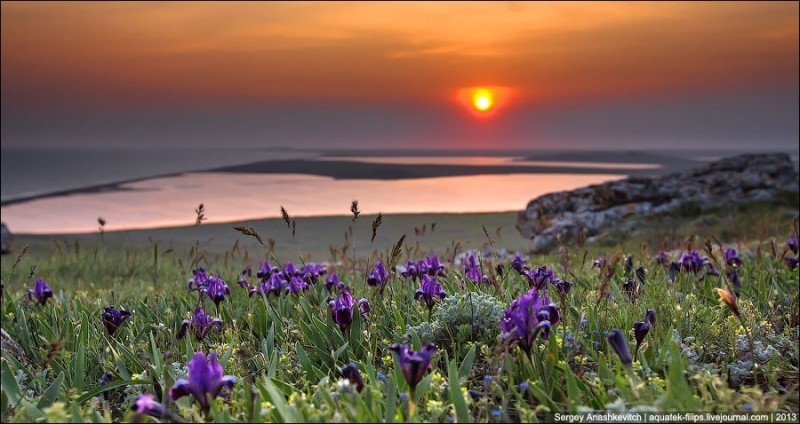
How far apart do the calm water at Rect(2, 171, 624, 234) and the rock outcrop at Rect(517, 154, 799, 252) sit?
6.38 metres

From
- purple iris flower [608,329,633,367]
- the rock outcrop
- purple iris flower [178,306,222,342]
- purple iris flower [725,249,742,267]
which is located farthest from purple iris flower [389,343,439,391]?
the rock outcrop

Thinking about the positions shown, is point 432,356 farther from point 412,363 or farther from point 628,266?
point 628,266

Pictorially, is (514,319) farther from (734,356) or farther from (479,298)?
(734,356)

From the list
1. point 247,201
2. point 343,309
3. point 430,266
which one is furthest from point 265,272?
point 247,201

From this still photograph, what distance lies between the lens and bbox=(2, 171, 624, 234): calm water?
2630 centimetres

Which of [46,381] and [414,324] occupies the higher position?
[414,324]

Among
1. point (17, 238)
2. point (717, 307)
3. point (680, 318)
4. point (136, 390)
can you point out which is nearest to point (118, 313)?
point (136, 390)

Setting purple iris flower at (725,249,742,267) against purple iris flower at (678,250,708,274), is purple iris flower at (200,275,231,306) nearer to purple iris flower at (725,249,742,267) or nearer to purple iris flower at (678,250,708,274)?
purple iris flower at (678,250,708,274)

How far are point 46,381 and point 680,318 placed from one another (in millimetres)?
4233

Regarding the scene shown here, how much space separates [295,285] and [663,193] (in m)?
17.1

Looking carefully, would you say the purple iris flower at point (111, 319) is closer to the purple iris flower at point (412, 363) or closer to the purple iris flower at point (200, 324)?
the purple iris flower at point (200, 324)

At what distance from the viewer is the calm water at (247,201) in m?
26.3

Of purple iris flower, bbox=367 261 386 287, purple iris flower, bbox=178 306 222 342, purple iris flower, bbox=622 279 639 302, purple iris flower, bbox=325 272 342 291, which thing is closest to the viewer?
purple iris flower, bbox=178 306 222 342

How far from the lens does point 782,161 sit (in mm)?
22969
